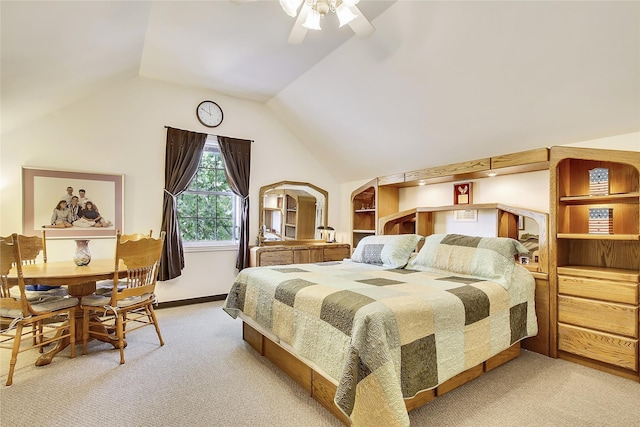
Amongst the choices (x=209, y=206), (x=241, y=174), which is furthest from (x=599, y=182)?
(x=209, y=206)

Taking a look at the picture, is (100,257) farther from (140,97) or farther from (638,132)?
(638,132)

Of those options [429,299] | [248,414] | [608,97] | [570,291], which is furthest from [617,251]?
[248,414]

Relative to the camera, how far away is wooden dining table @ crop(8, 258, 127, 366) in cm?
235

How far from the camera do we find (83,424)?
1803 mm

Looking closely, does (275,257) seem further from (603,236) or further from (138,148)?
(603,236)

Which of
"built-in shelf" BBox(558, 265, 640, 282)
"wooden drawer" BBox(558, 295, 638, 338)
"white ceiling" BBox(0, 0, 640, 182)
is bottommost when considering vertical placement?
"wooden drawer" BBox(558, 295, 638, 338)

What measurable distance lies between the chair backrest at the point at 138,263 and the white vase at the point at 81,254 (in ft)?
1.44

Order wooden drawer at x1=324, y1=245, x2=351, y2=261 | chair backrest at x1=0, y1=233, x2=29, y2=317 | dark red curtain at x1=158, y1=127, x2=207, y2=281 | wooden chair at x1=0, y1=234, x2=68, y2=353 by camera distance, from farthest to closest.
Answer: wooden drawer at x1=324, y1=245, x2=351, y2=261 → dark red curtain at x1=158, y1=127, x2=207, y2=281 → wooden chair at x1=0, y1=234, x2=68, y2=353 → chair backrest at x1=0, y1=233, x2=29, y2=317

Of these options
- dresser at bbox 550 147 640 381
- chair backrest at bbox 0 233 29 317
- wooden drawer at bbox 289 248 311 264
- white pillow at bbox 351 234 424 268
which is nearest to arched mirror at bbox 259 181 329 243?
wooden drawer at bbox 289 248 311 264

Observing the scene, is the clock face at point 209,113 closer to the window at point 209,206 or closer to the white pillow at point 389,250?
the window at point 209,206

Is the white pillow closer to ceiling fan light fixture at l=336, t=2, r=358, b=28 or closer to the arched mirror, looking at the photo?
the arched mirror

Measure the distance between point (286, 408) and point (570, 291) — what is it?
2511 millimetres

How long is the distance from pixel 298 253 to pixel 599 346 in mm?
3457

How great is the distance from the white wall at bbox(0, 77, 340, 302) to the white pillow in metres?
1.98
